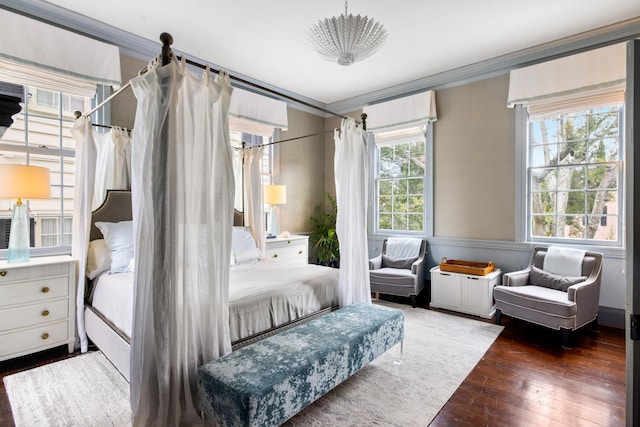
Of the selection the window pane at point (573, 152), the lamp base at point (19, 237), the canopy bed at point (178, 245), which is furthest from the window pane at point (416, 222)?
the lamp base at point (19, 237)

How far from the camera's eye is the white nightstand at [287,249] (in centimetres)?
481

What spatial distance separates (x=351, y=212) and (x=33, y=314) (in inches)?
114

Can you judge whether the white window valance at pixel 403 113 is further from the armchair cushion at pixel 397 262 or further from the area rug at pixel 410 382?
the area rug at pixel 410 382

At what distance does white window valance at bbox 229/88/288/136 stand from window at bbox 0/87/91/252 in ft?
5.54

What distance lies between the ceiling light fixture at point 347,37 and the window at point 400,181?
7.82 feet

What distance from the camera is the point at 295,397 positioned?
1.91 metres

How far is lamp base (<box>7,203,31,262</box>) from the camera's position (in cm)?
285

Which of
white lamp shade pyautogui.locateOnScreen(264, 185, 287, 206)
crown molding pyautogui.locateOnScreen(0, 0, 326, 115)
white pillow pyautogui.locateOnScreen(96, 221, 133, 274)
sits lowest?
white pillow pyautogui.locateOnScreen(96, 221, 133, 274)

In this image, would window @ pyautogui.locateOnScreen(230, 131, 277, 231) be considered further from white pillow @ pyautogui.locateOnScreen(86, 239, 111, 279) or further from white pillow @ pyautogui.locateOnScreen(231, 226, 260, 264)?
white pillow @ pyautogui.locateOnScreen(86, 239, 111, 279)

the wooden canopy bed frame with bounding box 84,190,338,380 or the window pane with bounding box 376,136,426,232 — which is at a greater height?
the window pane with bounding box 376,136,426,232

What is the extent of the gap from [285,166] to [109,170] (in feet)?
8.94

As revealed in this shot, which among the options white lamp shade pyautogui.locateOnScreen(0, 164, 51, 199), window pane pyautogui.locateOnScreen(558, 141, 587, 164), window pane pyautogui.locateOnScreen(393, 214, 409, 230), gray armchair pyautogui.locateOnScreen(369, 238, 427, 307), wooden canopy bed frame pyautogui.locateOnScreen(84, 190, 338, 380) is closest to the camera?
wooden canopy bed frame pyautogui.locateOnScreen(84, 190, 338, 380)

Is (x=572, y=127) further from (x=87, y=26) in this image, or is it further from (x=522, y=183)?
(x=87, y=26)

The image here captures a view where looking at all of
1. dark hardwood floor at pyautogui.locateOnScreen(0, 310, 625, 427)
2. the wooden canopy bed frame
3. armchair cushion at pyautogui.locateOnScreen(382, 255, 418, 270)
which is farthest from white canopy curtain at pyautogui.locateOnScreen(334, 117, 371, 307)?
armchair cushion at pyautogui.locateOnScreen(382, 255, 418, 270)
